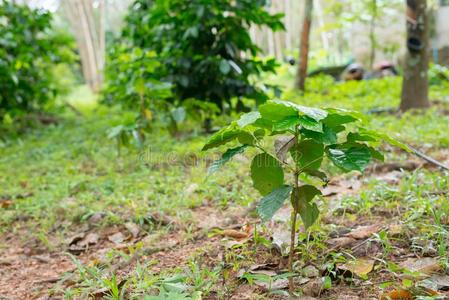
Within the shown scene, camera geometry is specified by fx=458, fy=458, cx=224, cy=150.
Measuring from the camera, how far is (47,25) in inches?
252

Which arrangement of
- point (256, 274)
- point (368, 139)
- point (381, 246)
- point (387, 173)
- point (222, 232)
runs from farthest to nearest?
point (387, 173)
point (222, 232)
point (381, 246)
point (256, 274)
point (368, 139)

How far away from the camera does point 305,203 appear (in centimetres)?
166

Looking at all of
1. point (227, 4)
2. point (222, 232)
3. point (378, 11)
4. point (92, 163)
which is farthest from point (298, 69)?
point (222, 232)

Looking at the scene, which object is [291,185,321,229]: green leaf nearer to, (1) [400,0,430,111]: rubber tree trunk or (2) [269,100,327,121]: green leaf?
(2) [269,100,327,121]: green leaf

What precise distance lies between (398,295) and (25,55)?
5.80 metres

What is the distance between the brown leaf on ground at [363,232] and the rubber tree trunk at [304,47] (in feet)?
21.8

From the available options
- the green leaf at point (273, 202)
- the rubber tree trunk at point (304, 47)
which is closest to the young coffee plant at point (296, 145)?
the green leaf at point (273, 202)

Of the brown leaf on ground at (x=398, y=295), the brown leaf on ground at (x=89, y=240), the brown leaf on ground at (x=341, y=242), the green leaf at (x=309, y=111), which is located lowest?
the brown leaf on ground at (x=89, y=240)

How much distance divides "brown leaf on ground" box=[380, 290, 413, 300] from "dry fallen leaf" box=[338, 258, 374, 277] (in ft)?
0.52

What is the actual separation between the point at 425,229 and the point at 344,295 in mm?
590

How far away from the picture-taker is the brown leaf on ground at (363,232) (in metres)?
2.01

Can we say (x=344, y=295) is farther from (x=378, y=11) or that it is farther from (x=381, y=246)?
(x=378, y=11)

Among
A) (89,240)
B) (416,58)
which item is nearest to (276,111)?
(89,240)

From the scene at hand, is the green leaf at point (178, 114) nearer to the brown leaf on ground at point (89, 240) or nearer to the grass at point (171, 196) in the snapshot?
the grass at point (171, 196)
